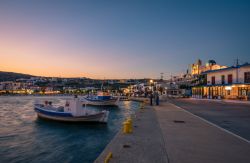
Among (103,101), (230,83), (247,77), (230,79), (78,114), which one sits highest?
(247,77)

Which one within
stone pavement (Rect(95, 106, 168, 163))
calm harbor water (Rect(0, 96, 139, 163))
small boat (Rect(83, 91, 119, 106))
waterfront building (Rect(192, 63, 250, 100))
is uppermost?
waterfront building (Rect(192, 63, 250, 100))

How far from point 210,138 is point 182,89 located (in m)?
93.1

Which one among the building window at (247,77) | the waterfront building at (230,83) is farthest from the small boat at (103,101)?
the building window at (247,77)

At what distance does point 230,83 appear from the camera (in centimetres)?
5194

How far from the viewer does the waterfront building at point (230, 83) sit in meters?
47.9

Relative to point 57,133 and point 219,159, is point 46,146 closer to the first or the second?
point 57,133

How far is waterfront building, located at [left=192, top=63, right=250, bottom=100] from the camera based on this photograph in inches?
1886

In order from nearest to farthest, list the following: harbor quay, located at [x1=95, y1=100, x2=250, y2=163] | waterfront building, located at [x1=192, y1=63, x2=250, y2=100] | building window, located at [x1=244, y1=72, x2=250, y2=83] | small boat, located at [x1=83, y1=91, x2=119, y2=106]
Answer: harbor quay, located at [x1=95, y1=100, x2=250, y2=163]
building window, located at [x1=244, y1=72, x2=250, y2=83]
waterfront building, located at [x1=192, y1=63, x2=250, y2=100]
small boat, located at [x1=83, y1=91, x2=119, y2=106]

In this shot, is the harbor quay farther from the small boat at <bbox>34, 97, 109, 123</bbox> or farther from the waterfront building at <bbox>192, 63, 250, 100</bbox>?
the waterfront building at <bbox>192, 63, 250, 100</bbox>

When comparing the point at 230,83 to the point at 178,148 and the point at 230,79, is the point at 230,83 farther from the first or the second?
the point at 178,148

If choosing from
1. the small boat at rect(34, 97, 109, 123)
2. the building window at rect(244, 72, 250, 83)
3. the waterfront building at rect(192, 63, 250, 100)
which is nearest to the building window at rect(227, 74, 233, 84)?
the waterfront building at rect(192, 63, 250, 100)

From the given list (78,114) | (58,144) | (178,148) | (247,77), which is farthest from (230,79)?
(178,148)

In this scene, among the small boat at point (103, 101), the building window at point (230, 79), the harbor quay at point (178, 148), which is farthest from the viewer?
the small boat at point (103, 101)

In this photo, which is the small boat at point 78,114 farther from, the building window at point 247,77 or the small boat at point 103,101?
the building window at point 247,77
